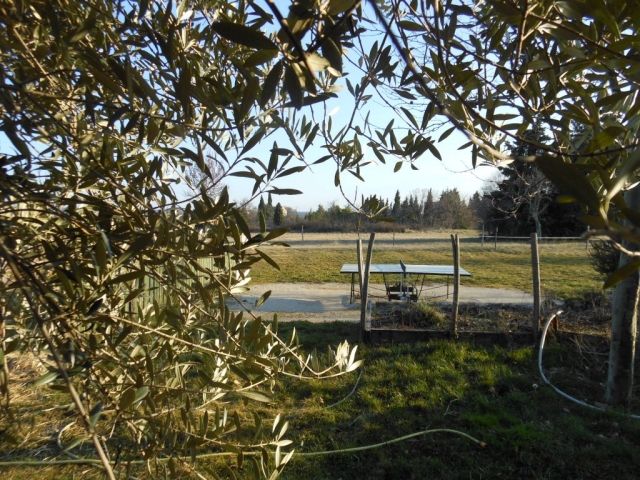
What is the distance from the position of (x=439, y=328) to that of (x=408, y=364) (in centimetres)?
134

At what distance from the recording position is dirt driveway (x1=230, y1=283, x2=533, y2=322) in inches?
336

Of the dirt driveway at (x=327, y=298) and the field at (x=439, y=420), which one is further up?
the field at (x=439, y=420)

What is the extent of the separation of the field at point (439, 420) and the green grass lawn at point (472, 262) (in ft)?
15.3

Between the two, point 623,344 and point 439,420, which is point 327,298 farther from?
point 623,344

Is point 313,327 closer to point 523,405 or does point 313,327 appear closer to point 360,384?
point 360,384

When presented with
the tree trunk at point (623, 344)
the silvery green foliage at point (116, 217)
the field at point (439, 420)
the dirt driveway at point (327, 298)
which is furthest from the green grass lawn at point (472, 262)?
the silvery green foliage at point (116, 217)

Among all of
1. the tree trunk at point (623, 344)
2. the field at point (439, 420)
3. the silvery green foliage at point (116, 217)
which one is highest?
the silvery green foliage at point (116, 217)

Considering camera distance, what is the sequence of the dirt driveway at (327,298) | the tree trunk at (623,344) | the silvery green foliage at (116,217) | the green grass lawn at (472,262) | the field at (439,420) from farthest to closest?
the green grass lawn at (472,262)
the dirt driveway at (327,298)
the tree trunk at (623,344)
the field at (439,420)
the silvery green foliage at (116,217)

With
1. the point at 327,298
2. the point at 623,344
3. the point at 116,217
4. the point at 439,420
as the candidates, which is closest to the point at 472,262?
the point at 327,298

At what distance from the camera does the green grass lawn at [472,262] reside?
11945 millimetres

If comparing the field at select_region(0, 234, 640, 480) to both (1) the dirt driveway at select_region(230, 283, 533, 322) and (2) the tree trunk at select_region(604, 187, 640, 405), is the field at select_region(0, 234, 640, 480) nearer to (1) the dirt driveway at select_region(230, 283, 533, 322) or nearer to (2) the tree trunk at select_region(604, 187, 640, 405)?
(2) the tree trunk at select_region(604, 187, 640, 405)

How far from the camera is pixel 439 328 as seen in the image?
20.3 ft

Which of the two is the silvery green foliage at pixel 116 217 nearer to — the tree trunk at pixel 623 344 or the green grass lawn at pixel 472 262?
the tree trunk at pixel 623 344

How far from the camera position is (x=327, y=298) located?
34.4ft
